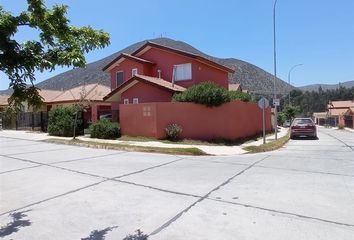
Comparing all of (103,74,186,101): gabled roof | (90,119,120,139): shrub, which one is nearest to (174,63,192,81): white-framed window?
(103,74,186,101): gabled roof

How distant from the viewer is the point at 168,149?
17797 mm

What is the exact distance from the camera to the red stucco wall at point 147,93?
26422 mm

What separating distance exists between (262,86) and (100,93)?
3618 inches

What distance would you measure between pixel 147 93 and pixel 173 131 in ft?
19.3

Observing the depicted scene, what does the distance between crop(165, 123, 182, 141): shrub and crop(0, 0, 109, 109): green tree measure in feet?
53.5

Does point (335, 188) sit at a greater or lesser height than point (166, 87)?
lesser

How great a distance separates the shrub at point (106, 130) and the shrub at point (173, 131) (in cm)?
397

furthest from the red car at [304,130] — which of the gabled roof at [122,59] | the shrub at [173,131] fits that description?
the gabled roof at [122,59]

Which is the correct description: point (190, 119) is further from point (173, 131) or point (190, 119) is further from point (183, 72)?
point (183, 72)

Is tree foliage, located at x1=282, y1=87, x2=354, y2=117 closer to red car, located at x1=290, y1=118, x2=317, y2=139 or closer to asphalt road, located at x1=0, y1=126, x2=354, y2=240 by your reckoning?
red car, located at x1=290, y1=118, x2=317, y2=139

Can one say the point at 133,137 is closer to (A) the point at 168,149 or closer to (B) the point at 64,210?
(A) the point at 168,149

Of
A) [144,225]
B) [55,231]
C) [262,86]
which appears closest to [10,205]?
[55,231]

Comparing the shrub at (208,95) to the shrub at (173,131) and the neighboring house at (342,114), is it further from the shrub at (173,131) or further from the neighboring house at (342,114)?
the neighboring house at (342,114)

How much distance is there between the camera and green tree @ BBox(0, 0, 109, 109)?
204 inches
